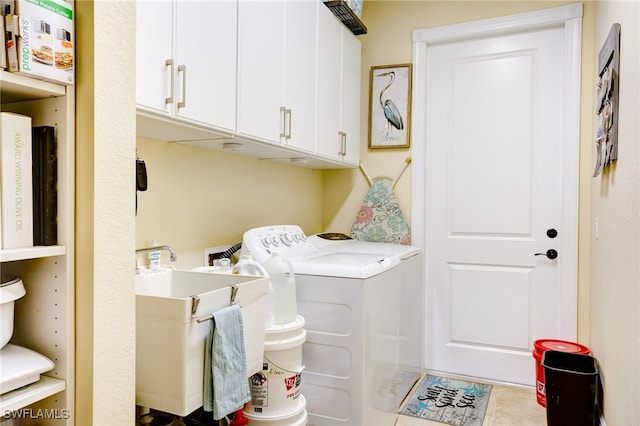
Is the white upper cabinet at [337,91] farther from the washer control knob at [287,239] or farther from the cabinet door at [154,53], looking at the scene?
the cabinet door at [154,53]

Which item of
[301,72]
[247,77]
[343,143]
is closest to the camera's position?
[247,77]

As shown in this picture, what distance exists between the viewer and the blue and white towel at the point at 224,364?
4.21 ft

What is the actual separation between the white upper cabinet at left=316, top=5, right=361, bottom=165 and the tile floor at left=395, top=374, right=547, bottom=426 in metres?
1.56

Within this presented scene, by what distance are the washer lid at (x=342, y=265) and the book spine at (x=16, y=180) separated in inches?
47.2

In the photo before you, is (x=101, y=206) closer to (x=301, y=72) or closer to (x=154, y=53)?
(x=154, y=53)

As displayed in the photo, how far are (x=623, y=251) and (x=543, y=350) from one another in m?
1.00

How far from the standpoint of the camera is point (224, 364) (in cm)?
131

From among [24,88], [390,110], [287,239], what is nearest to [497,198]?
[390,110]

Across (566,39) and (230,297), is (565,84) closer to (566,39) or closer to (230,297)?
(566,39)

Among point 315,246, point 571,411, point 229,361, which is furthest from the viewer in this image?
point 315,246

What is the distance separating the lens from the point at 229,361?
1320 millimetres

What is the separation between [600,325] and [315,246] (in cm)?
152

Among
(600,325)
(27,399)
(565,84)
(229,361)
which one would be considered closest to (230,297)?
(229,361)

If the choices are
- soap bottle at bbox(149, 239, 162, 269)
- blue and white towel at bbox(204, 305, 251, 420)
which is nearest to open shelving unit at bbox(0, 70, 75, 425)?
blue and white towel at bbox(204, 305, 251, 420)
